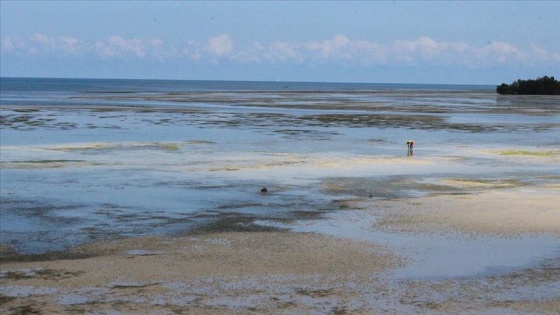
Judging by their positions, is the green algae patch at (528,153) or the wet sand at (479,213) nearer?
the wet sand at (479,213)

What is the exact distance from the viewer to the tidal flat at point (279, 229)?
1132 centimetres

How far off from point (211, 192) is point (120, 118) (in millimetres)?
33709

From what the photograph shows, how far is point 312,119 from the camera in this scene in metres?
52.7

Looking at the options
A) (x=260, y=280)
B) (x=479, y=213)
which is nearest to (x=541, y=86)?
(x=479, y=213)

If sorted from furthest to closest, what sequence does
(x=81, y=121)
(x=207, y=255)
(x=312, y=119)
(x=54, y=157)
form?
(x=312, y=119) → (x=81, y=121) → (x=54, y=157) → (x=207, y=255)

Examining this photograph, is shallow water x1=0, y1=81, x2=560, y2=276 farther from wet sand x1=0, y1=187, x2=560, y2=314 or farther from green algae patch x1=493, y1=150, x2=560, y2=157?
wet sand x1=0, y1=187, x2=560, y2=314

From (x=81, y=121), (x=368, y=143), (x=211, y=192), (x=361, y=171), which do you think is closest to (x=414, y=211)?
(x=211, y=192)

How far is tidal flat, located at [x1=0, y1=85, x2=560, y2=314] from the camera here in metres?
11.3

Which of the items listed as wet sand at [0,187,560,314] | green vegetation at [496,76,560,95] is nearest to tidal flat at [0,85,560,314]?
wet sand at [0,187,560,314]

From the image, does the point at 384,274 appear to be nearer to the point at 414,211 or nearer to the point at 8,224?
the point at 414,211

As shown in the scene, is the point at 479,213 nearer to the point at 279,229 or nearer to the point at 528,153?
the point at 279,229

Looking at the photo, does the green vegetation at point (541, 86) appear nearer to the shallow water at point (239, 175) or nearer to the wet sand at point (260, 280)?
the shallow water at point (239, 175)

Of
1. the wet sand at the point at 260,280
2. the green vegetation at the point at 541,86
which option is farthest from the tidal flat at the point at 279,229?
the green vegetation at the point at 541,86

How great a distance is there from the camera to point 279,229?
15.8m
